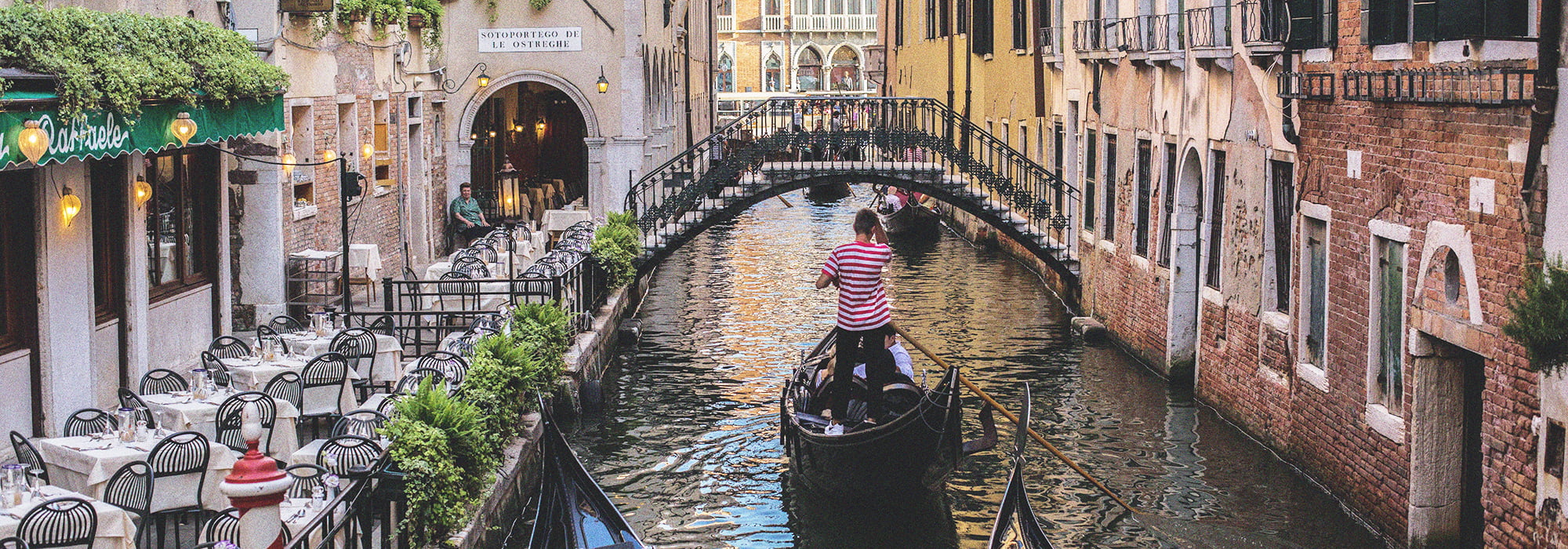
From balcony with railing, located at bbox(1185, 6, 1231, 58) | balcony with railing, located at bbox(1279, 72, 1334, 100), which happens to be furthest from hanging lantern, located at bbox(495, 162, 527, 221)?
balcony with railing, located at bbox(1279, 72, 1334, 100)

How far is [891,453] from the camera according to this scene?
948cm

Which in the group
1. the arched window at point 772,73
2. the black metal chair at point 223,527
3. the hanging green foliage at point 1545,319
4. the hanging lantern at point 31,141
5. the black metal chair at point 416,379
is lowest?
the black metal chair at point 223,527

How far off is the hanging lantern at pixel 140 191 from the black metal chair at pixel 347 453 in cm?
384

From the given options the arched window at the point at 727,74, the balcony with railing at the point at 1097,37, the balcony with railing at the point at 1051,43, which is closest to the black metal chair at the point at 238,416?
the balcony with railing at the point at 1097,37

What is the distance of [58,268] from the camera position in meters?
9.59

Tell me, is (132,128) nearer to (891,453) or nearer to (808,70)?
(891,453)

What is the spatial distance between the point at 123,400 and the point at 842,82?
51.1m

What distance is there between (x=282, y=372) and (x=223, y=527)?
3188mm

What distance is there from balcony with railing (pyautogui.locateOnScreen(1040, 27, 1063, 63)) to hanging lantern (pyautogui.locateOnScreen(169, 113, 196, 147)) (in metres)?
10.6

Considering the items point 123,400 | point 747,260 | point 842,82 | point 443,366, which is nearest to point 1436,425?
point 443,366

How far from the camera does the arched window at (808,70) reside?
59.0 meters

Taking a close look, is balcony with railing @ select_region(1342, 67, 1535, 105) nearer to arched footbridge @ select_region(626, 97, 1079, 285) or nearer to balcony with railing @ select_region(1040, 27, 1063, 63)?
arched footbridge @ select_region(626, 97, 1079, 285)

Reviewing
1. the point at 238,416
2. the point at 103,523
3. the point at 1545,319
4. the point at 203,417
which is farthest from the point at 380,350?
the point at 1545,319

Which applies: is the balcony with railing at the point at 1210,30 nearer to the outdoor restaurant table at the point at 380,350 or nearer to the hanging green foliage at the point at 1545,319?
the hanging green foliage at the point at 1545,319
